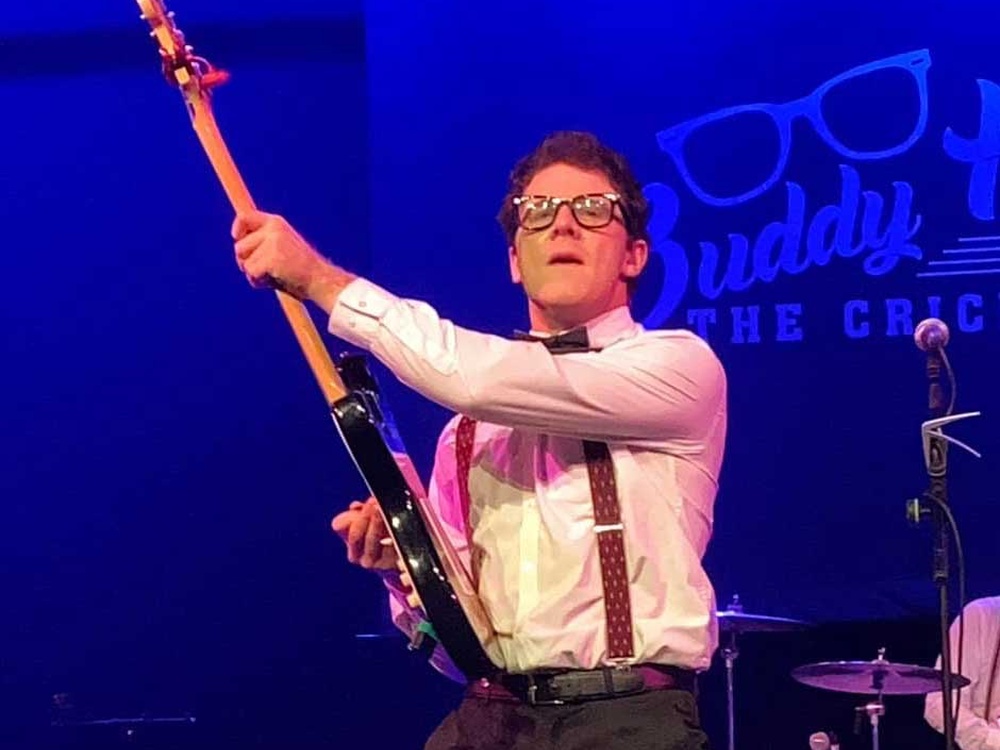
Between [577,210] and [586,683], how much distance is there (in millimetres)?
676

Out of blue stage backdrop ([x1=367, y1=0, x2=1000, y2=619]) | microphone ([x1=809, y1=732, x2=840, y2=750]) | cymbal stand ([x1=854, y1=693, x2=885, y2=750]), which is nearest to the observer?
microphone ([x1=809, y1=732, x2=840, y2=750])

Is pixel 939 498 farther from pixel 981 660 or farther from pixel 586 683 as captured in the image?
pixel 981 660

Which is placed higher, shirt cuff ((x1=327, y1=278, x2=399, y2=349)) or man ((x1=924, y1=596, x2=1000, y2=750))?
shirt cuff ((x1=327, y1=278, x2=399, y2=349))

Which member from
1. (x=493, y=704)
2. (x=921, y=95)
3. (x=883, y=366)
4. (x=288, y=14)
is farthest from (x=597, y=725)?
(x=288, y=14)

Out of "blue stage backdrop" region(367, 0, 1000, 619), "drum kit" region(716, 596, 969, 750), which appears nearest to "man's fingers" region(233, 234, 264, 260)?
"drum kit" region(716, 596, 969, 750)

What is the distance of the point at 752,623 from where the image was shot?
429 cm

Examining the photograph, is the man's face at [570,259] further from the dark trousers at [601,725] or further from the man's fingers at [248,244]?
the dark trousers at [601,725]

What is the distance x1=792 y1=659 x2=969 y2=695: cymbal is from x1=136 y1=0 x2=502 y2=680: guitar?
7.40ft

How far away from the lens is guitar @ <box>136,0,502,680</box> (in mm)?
2092

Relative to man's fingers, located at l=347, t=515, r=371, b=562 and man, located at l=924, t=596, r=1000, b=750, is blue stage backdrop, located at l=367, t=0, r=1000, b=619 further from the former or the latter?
man's fingers, located at l=347, t=515, r=371, b=562

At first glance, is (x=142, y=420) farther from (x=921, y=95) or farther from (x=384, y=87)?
(x=921, y=95)

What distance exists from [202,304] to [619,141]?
147 centimetres

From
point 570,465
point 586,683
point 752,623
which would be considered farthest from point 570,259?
point 752,623

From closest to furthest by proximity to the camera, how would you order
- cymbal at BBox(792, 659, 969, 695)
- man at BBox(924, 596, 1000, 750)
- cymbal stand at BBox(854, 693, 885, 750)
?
cymbal at BBox(792, 659, 969, 695) → cymbal stand at BBox(854, 693, 885, 750) → man at BBox(924, 596, 1000, 750)
